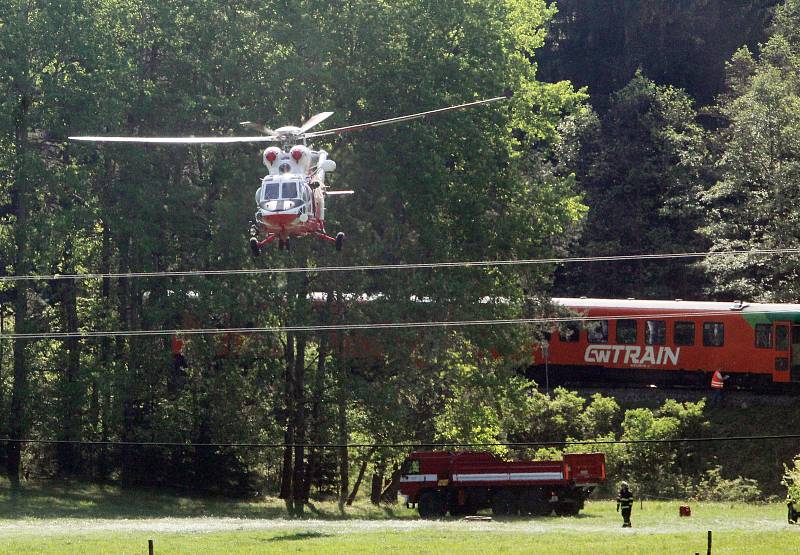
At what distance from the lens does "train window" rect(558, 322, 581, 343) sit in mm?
53900

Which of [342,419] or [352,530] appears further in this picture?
[342,419]

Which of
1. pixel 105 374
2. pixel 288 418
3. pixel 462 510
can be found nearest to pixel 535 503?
pixel 462 510

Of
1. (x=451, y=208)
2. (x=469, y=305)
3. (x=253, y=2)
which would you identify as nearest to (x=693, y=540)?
(x=469, y=305)

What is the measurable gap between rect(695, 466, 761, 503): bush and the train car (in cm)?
488

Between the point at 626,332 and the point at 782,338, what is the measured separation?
6.01 metres

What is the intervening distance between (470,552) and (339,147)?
21795mm

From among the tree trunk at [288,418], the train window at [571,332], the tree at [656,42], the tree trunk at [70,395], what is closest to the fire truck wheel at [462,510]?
the tree trunk at [288,418]

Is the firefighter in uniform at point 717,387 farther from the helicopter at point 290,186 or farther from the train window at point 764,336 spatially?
the helicopter at point 290,186

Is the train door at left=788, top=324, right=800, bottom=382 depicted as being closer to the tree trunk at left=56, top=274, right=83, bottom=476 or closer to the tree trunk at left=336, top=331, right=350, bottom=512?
the tree trunk at left=336, top=331, right=350, bottom=512

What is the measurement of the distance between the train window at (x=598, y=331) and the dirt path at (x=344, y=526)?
13941 mm

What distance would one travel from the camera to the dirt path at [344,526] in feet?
119

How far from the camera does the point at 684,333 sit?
171ft

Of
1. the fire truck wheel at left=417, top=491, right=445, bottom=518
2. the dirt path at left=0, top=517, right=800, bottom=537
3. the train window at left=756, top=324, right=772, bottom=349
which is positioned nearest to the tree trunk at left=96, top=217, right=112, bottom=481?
the dirt path at left=0, top=517, right=800, bottom=537

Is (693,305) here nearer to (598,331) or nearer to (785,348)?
(598,331)
